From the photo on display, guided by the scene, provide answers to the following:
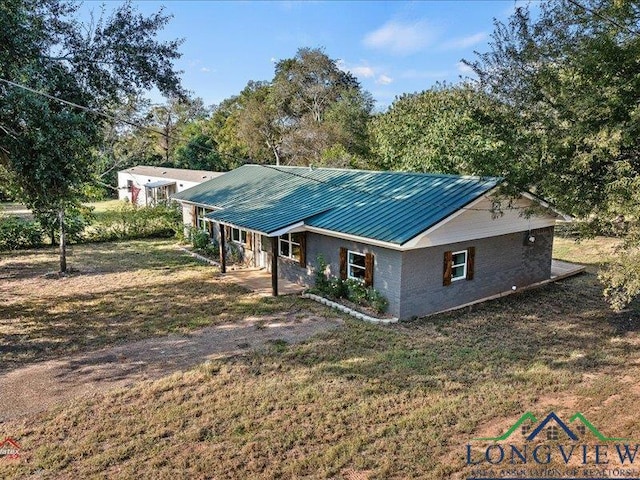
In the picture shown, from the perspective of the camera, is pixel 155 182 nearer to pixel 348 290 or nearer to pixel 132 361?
pixel 348 290

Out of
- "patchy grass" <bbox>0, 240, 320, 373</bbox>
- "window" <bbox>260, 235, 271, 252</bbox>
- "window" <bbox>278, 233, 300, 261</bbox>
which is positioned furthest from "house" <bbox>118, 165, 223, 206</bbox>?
"window" <bbox>278, 233, 300, 261</bbox>

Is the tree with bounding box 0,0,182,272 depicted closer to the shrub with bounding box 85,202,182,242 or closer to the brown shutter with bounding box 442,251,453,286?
the brown shutter with bounding box 442,251,453,286

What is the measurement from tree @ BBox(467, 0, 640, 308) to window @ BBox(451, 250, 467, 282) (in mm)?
3834

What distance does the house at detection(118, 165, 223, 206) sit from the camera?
110 ft

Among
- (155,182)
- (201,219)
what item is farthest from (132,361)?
(155,182)

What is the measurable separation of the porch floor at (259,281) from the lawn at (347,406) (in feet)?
12.7

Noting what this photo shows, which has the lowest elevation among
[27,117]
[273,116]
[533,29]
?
[27,117]

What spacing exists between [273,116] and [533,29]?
116ft

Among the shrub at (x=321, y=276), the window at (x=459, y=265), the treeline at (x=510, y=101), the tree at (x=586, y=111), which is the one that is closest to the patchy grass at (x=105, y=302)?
the shrub at (x=321, y=276)

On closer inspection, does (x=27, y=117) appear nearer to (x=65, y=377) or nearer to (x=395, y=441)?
A: (x=65, y=377)

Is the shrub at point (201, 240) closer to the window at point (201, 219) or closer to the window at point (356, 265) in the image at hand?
the window at point (201, 219)

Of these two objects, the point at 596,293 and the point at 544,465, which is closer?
the point at 544,465

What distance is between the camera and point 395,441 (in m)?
6.16

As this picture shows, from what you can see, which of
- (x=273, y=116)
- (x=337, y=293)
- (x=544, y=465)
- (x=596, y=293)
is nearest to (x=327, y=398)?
(x=544, y=465)
